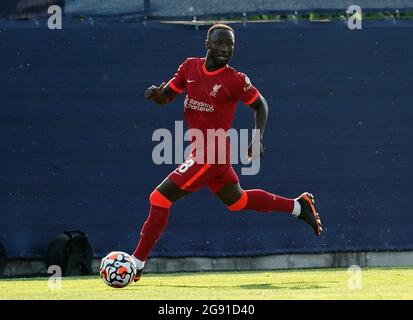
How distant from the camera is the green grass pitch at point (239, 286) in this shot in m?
10.6

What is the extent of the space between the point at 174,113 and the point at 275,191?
4.71ft

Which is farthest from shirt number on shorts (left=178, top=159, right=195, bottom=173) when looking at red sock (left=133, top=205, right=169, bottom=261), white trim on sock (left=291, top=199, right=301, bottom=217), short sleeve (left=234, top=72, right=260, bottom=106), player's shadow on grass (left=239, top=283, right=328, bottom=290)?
white trim on sock (left=291, top=199, right=301, bottom=217)

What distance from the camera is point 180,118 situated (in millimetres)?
14492

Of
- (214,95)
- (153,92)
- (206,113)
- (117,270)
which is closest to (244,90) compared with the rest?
(214,95)

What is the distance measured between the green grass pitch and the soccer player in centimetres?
65

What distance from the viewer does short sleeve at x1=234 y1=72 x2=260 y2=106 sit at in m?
11.5

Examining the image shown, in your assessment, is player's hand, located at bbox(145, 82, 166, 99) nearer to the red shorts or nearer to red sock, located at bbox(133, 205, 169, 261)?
the red shorts

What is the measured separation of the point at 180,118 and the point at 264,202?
253cm

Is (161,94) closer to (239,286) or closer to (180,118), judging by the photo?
(239,286)

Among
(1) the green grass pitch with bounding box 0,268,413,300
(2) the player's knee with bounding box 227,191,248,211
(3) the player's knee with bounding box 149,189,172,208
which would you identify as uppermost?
(2) the player's knee with bounding box 227,191,248,211

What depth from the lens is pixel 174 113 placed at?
47.6 ft

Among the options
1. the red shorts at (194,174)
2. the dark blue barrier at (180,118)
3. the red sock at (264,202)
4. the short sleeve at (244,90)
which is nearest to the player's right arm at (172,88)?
the short sleeve at (244,90)

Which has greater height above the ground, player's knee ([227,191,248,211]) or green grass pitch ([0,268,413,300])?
player's knee ([227,191,248,211])
